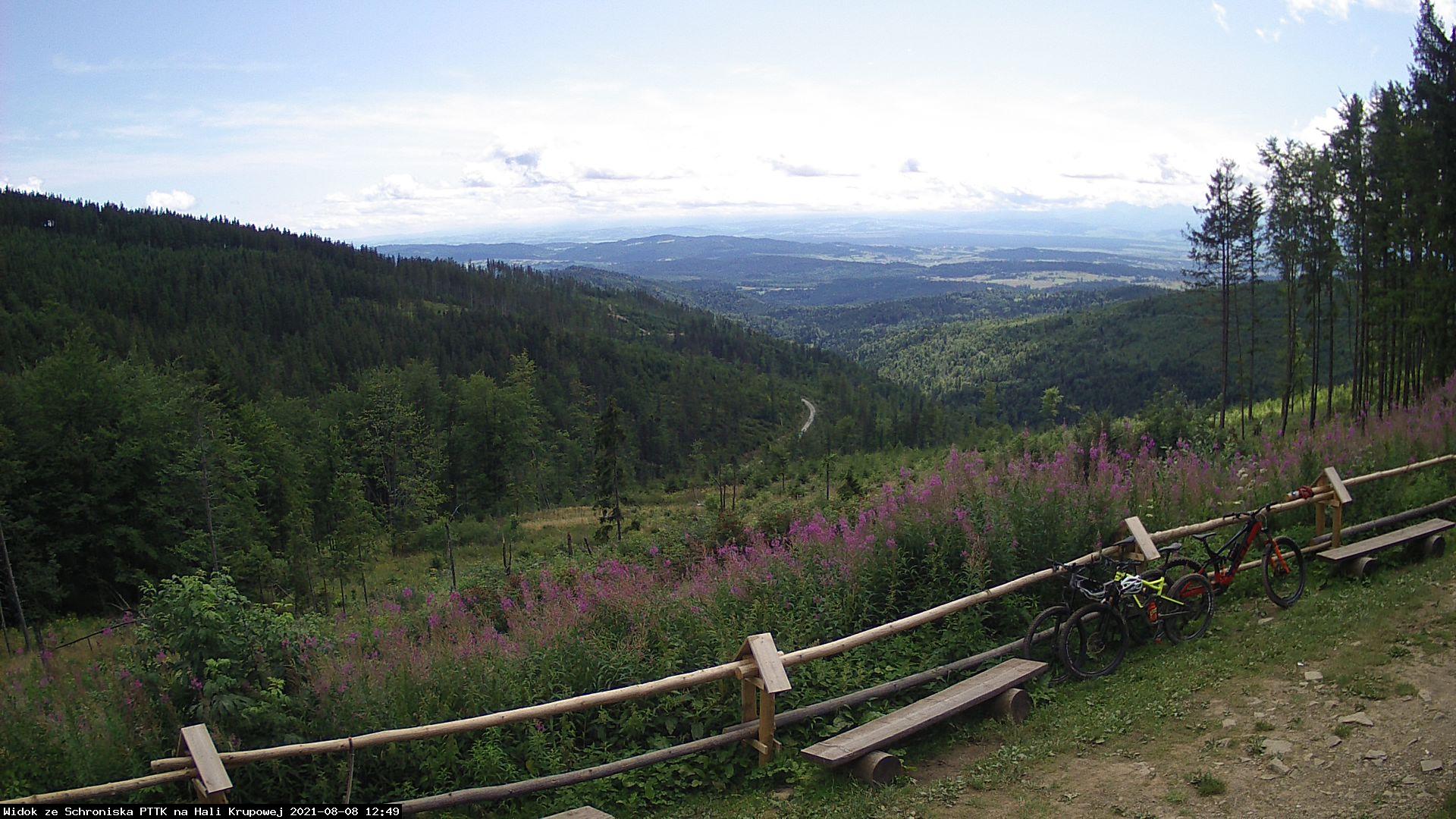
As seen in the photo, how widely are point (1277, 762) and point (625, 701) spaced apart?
3.96 m

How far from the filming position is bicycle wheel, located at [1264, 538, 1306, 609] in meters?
7.18

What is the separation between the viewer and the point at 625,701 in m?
5.17

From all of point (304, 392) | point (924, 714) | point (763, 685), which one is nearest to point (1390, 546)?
point (924, 714)

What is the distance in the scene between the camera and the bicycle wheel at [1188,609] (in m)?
6.43

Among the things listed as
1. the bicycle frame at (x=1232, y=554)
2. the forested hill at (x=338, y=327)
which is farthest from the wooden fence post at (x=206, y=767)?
the forested hill at (x=338, y=327)

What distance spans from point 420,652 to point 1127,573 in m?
5.56

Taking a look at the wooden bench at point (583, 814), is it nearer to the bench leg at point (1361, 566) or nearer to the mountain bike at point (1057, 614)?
the mountain bike at point (1057, 614)

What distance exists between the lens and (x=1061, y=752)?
4.93m

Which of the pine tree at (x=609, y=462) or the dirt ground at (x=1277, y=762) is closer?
the dirt ground at (x=1277, y=762)

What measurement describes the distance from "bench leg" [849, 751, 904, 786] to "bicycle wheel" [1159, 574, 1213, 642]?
3.04 m

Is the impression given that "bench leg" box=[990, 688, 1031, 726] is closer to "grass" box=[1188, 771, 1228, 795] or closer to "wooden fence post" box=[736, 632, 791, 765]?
"grass" box=[1188, 771, 1228, 795]

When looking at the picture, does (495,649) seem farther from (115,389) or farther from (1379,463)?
(115,389)

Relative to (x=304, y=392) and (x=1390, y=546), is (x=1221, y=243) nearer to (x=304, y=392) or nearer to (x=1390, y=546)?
(x=1390, y=546)

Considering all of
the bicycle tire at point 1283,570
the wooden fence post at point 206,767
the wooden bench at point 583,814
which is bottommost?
the wooden bench at point 583,814
